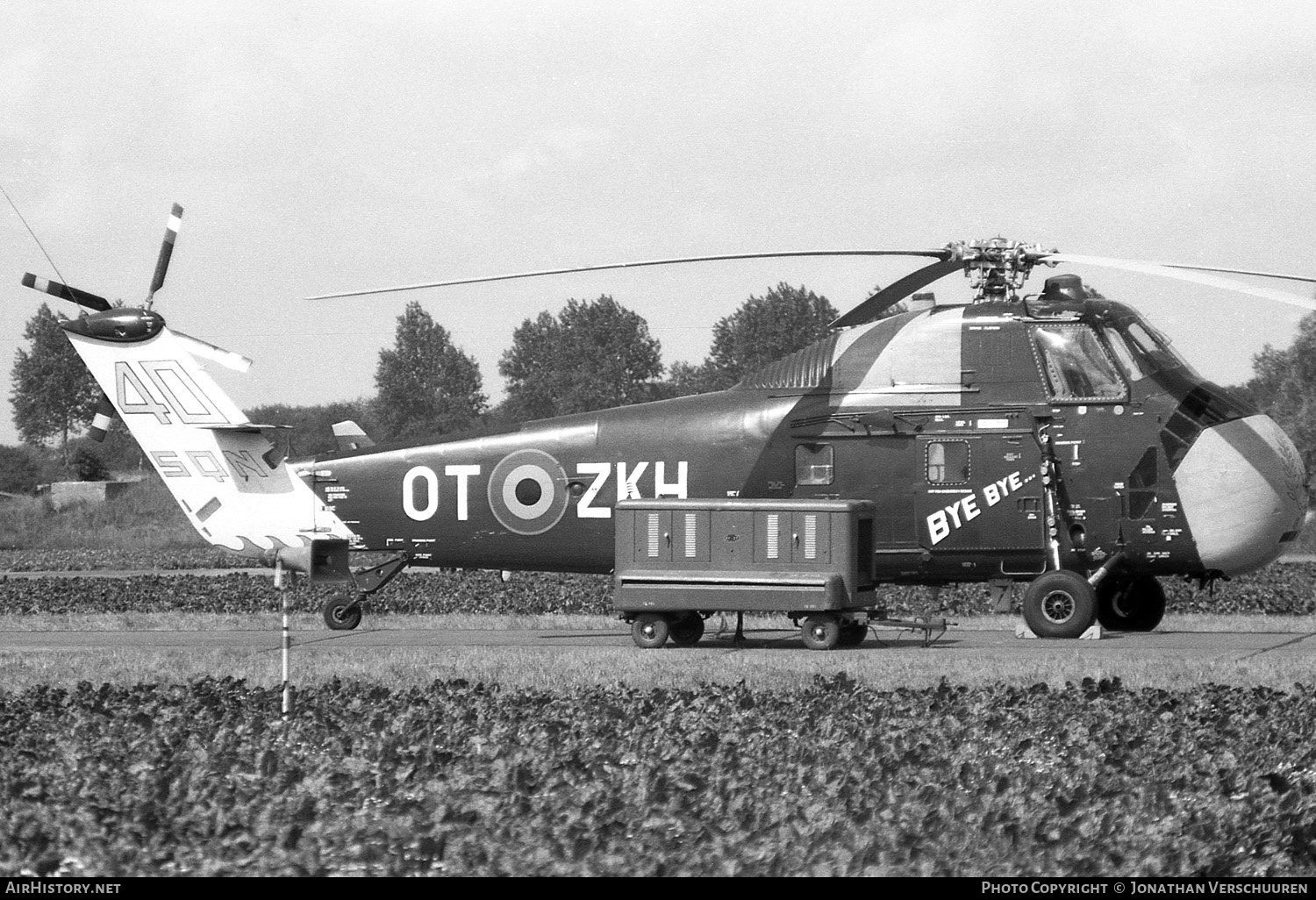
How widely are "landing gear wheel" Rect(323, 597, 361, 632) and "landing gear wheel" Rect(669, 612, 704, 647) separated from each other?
575 cm

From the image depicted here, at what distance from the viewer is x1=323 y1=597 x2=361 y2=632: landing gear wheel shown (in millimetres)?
22672

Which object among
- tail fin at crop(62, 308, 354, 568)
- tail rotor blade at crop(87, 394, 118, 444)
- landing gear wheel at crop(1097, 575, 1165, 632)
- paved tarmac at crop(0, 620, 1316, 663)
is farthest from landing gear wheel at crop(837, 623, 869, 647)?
tail rotor blade at crop(87, 394, 118, 444)

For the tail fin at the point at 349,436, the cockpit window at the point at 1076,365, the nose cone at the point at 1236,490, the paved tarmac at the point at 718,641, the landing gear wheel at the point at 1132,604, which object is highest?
the cockpit window at the point at 1076,365

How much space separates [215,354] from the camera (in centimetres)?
2273

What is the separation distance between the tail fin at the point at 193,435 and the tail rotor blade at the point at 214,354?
0.08 metres

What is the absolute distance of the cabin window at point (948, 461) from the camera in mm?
19703

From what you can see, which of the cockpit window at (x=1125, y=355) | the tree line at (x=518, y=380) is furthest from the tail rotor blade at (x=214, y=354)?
the tree line at (x=518, y=380)

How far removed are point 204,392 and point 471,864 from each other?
17596mm

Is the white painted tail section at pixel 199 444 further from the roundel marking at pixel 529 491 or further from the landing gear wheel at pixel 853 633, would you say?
the landing gear wheel at pixel 853 633

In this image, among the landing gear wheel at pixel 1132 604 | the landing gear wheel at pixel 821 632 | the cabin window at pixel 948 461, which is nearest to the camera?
the landing gear wheel at pixel 821 632

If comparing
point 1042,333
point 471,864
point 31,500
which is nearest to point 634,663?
point 1042,333

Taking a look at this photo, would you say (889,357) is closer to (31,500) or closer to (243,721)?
(243,721)

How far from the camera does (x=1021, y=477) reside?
64.0 feet

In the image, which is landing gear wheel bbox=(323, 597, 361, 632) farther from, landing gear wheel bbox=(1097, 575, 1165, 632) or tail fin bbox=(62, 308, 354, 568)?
landing gear wheel bbox=(1097, 575, 1165, 632)
